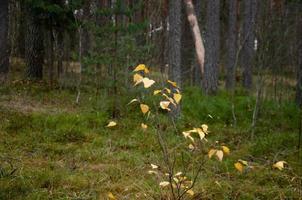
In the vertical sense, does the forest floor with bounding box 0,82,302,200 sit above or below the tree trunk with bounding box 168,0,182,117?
below

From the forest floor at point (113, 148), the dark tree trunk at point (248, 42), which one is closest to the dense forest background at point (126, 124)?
the forest floor at point (113, 148)

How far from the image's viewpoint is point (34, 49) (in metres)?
13.4

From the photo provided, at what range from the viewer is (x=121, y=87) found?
10.5 m

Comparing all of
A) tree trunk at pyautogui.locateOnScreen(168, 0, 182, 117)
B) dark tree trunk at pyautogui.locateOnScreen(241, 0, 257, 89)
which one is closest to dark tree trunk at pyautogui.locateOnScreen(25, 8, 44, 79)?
tree trunk at pyautogui.locateOnScreen(168, 0, 182, 117)

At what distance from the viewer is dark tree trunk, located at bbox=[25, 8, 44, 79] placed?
43.4 ft

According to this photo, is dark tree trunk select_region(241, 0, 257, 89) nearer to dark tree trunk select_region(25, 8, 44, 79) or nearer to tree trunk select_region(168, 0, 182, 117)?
dark tree trunk select_region(25, 8, 44, 79)

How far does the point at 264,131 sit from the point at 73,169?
16.7ft

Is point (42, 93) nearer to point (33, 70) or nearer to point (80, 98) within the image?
point (80, 98)

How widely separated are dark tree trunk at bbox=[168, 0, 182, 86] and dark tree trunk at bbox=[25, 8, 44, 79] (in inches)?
206

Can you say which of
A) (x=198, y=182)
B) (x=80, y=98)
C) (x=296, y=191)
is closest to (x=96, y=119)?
(x=80, y=98)

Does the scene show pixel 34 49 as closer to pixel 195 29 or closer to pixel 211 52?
pixel 195 29

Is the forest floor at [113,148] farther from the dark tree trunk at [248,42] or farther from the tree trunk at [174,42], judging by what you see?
the dark tree trunk at [248,42]

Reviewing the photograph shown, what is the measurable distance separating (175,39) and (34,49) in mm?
5685

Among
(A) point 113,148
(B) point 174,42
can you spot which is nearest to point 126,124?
(A) point 113,148
